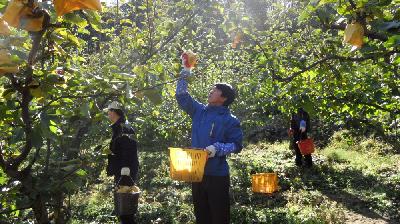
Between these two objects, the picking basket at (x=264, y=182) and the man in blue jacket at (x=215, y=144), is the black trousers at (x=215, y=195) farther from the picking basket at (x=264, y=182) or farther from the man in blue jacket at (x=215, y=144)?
the picking basket at (x=264, y=182)

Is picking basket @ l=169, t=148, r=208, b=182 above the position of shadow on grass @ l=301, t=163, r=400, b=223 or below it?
above

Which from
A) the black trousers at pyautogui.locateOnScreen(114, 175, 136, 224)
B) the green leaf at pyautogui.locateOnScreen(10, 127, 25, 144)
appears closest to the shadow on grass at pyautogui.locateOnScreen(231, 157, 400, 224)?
the black trousers at pyautogui.locateOnScreen(114, 175, 136, 224)

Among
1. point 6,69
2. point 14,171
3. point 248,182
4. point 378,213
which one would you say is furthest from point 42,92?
point 248,182

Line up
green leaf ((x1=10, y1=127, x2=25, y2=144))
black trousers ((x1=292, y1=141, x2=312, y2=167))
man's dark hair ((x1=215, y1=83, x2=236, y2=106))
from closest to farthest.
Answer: green leaf ((x1=10, y1=127, x2=25, y2=144)), man's dark hair ((x1=215, y1=83, x2=236, y2=106)), black trousers ((x1=292, y1=141, x2=312, y2=167))

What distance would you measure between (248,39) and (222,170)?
1.16 meters

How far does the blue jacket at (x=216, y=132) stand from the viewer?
3.62 metres

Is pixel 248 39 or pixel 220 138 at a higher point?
pixel 248 39

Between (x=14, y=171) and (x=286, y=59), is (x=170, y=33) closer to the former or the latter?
(x=286, y=59)

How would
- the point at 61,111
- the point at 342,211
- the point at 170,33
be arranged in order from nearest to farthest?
the point at 61,111
the point at 170,33
the point at 342,211

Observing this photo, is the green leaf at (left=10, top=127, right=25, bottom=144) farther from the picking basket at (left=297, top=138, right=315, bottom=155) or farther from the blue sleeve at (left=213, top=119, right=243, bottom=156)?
the picking basket at (left=297, top=138, right=315, bottom=155)

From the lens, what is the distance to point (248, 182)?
27.8 ft

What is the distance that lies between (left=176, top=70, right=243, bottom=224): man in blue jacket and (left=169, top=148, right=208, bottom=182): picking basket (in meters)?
0.20

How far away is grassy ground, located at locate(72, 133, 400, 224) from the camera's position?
20.2 feet

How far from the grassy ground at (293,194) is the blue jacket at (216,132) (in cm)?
240
